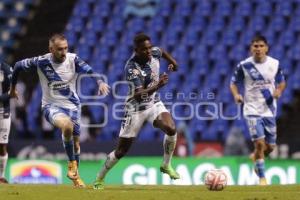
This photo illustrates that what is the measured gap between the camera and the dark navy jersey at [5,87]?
1484 cm

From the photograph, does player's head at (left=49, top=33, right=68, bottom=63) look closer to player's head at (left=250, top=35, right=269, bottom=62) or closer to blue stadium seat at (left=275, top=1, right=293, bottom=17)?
player's head at (left=250, top=35, right=269, bottom=62)

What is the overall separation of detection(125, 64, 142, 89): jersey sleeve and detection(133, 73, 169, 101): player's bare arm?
97mm

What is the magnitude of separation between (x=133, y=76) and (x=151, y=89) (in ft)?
1.42

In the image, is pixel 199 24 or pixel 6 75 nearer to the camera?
pixel 6 75

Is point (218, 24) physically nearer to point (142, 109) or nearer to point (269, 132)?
point (269, 132)

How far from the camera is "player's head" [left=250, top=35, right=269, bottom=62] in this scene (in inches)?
578

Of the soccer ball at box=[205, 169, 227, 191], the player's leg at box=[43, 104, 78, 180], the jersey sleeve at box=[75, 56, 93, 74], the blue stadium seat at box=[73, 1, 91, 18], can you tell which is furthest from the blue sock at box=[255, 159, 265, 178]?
the blue stadium seat at box=[73, 1, 91, 18]

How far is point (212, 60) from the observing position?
2492cm

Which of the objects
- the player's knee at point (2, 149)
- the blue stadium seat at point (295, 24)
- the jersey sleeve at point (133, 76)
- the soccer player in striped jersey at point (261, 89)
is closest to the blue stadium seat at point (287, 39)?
the blue stadium seat at point (295, 24)

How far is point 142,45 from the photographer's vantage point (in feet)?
40.1

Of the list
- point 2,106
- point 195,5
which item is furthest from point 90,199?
point 195,5

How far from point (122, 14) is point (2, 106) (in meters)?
12.9

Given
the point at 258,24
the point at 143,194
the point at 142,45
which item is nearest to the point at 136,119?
the point at 142,45

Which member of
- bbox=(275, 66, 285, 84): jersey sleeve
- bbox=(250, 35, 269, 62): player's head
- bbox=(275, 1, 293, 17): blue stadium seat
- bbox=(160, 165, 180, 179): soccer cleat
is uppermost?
bbox=(275, 1, 293, 17): blue stadium seat
